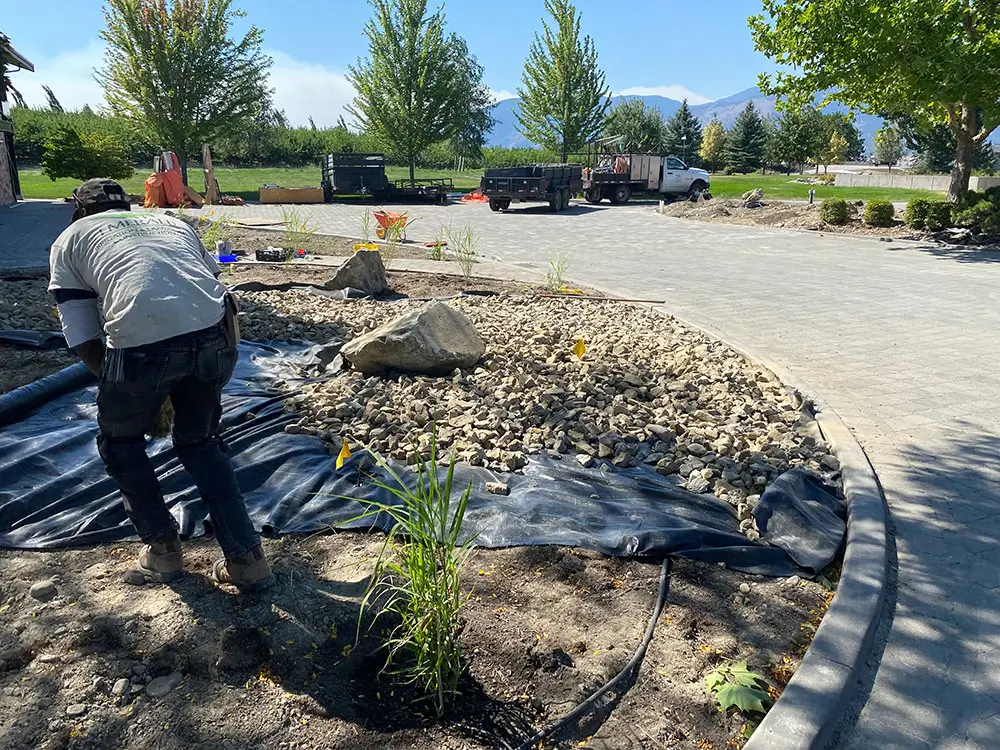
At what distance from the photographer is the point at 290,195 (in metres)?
27.6

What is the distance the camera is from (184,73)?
2912 cm

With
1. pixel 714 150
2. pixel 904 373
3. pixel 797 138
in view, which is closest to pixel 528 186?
pixel 904 373

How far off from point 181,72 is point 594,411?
3036 cm

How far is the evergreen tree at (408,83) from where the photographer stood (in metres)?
32.5

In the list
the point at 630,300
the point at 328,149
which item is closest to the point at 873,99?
the point at 630,300

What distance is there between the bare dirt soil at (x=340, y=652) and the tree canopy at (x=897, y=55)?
13925 mm

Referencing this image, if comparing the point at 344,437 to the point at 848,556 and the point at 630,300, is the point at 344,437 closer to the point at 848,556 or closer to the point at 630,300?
the point at 848,556

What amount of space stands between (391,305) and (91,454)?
4.46 meters

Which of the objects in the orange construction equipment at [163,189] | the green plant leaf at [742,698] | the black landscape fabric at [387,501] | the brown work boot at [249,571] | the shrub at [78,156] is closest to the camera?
the green plant leaf at [742,698]

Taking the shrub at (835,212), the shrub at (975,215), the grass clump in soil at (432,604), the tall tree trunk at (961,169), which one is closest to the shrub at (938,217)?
the shrub at (975,215)

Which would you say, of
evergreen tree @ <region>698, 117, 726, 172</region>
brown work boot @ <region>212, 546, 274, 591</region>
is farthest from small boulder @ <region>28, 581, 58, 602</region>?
evergreen tree @ <region>698, 117, 726, 172</region>

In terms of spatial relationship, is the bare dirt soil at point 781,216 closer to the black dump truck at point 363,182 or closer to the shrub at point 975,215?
the shrub at point 975,215

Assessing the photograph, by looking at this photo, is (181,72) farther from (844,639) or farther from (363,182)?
(844,639)

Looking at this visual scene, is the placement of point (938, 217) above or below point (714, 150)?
below
